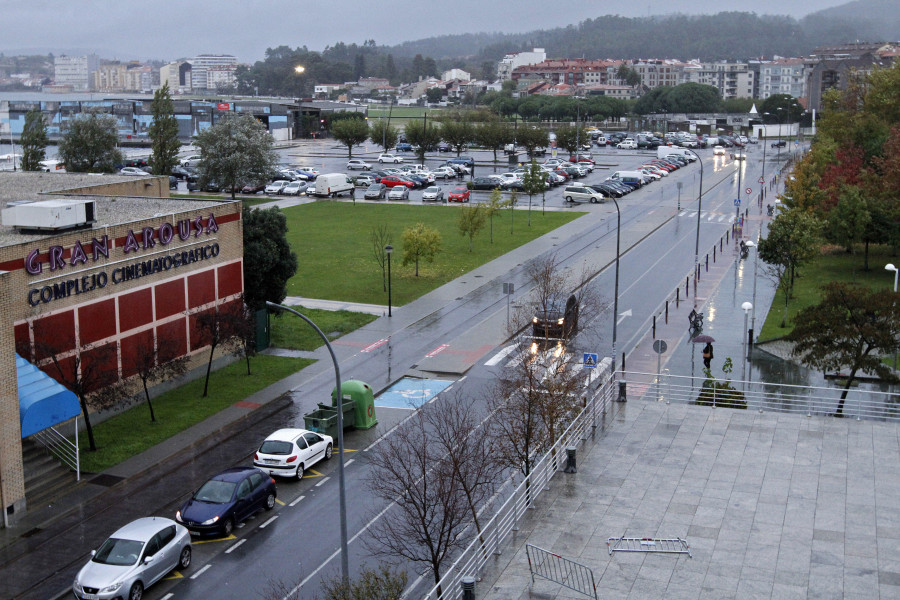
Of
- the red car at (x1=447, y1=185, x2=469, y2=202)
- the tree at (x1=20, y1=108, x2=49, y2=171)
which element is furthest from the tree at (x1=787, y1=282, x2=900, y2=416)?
the tree at (x1=20, y1=108, x2=49, y2=171)

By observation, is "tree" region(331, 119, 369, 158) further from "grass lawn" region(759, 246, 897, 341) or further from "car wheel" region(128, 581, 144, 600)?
"car wheel" region(128, 581, 144, 600)

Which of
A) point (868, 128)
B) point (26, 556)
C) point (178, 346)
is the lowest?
point (26, 556)

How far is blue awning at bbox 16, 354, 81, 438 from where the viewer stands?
24.8 m

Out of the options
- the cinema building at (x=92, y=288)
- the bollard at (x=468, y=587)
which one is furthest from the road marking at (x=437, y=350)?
the bollard at (x=468, y=587)

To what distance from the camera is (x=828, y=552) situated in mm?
16719

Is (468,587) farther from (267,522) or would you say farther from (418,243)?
(418,243)

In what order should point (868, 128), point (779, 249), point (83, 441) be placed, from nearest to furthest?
point (83, 441), point (779, 249), point (868, 128)

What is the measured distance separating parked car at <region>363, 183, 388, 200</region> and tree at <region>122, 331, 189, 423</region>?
51.1m

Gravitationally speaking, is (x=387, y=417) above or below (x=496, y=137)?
below

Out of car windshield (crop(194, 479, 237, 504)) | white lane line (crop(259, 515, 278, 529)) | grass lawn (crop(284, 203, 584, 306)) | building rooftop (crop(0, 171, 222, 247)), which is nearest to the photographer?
car windshield (crop(194, 479, 237, 504))

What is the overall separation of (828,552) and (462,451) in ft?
21.8

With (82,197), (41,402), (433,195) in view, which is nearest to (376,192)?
(433,195)

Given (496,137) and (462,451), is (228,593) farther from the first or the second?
(496,137)

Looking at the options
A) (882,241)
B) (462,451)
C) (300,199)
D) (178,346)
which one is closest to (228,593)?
(462,451)
